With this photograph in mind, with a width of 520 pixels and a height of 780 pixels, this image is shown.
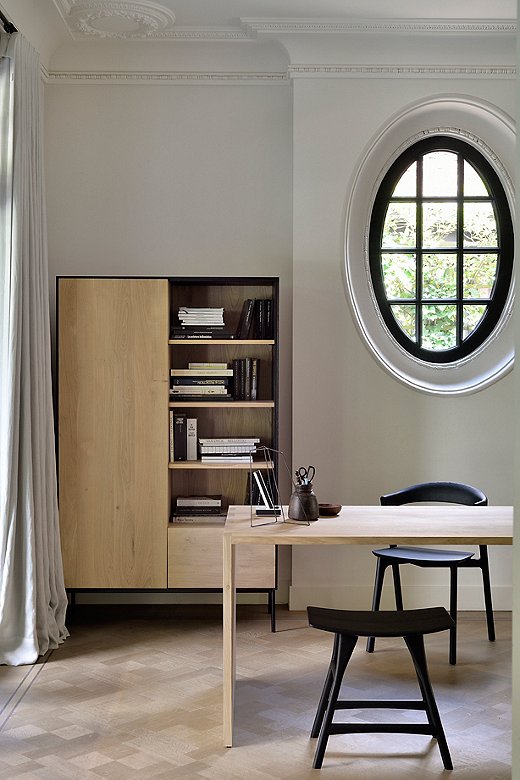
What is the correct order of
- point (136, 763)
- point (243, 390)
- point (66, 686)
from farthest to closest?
point (243, 390), point (66, 686), point (136, 763)

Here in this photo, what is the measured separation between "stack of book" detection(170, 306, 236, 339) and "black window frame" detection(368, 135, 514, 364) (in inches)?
40.9

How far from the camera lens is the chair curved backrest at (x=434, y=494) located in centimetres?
480

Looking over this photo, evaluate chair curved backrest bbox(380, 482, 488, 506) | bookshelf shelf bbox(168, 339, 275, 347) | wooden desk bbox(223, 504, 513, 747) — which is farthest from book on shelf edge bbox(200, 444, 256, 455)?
wooden desk bbox(223, 504, 513, 747)

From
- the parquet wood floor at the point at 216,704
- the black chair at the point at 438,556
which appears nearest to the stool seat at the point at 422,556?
the black chair at the point at 438,556

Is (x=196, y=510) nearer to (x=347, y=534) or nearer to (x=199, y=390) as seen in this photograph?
(x=199, y=390)

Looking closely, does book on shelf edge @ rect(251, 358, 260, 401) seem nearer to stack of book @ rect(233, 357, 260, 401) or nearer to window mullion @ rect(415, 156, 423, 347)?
stack of book @ rect(233, 357, 260, 401)

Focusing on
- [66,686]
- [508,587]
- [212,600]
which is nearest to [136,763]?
[66,686]

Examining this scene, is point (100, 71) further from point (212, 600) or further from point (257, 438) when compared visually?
point (212, 600)

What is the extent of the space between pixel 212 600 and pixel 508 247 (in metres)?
2.83

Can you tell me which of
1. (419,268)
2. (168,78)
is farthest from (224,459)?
(168,78)

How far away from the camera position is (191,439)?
16.9 ft

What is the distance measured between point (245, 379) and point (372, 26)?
2.13 m

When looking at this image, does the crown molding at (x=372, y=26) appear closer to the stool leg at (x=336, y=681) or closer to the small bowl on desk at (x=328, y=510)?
the small bowl on desk at (x=328, y=510)

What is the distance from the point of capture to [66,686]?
3982 mm
